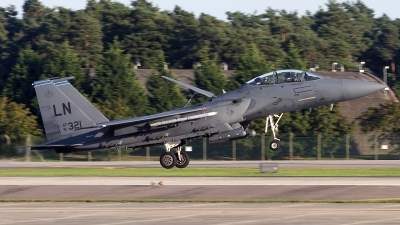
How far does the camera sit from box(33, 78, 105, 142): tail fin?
105 feet

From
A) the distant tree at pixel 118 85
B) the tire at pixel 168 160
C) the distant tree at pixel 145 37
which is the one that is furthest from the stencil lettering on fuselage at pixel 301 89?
the distant tree at pixel 145 37

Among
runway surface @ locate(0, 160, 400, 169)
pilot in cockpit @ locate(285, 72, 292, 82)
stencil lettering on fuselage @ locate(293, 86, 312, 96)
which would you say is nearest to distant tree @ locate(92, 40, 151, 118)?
runway surface @ locate(0, 160, 400, 169)

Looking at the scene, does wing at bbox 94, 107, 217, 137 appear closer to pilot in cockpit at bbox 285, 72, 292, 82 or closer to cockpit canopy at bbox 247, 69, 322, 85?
cockpit canopy at bbox 247, 69, 322, 85

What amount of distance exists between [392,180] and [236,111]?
6607 mm

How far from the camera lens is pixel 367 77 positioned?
72000mm

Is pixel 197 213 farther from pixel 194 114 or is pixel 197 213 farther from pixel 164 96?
pixel 164 96

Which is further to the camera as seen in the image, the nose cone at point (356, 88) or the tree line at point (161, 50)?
the tree line at point (161, 50)

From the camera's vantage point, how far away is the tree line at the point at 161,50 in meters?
61.6

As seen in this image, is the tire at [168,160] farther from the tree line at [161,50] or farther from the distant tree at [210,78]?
the distant tree at [210,78]

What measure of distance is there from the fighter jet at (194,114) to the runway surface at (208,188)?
6.62 ft

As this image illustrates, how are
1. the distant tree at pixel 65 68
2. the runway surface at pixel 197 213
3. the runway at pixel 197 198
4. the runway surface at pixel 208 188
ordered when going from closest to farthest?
Result: 1. the runway surface at pixel 197 213
2. the runway at pixel 197 198
3. the runway surface at pixel 208 188
4. the distant tree at pixel 65 68

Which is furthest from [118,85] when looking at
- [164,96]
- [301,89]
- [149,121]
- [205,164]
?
[301,89]

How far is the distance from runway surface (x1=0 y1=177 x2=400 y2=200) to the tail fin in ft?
7.85

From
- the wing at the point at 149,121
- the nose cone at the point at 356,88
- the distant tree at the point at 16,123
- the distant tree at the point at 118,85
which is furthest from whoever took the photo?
the distant tree at the point at 118,85
